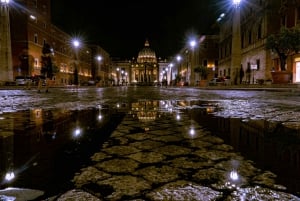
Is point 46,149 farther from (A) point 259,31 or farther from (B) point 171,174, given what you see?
(A) point 259,31

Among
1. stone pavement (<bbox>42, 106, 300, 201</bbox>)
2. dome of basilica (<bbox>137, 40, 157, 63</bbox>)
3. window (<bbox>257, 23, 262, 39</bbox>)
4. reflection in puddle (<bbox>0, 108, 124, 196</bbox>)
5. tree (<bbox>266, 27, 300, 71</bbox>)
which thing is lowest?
stone pavement (<bbox>42, 106, 300, 201</bbox>)

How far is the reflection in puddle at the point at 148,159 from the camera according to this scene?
6.57 ft

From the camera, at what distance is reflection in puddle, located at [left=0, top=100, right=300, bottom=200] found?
2.00m

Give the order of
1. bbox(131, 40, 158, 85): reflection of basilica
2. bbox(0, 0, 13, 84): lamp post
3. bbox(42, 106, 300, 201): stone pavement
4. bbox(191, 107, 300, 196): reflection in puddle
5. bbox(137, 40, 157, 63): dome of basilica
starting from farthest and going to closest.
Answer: bbox(137, 40, 157, 63): dome of basilica
bbox(131, 40, 158, 85): reflection of basilica
bbox(0, 0, 13, 84): lamp post
bbox(191, 107, 300, 196): reflection in puddle
bbox(42, 106, 300, 201): stone pavement

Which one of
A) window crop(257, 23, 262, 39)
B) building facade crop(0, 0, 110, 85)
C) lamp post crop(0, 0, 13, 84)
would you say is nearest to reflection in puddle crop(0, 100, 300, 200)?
lamp post crop(0, 0, 13, 84)

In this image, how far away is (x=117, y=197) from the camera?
1.80 meters

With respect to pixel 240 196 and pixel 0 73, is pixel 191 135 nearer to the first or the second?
pixel 240 196

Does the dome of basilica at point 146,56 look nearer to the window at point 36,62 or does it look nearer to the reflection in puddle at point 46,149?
the window at point 36,62

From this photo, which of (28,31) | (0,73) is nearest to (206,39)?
(28,31)

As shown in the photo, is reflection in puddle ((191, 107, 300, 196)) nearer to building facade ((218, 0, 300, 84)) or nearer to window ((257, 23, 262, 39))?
building facade ((218, 0, 300, 84))

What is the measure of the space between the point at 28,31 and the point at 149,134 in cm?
4413

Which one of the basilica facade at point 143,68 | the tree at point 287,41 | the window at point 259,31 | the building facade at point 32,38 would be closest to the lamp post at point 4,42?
the building facade at point 32,38

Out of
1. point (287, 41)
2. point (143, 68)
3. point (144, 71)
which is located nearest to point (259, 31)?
point (287, 41)

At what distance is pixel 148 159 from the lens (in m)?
2.68
